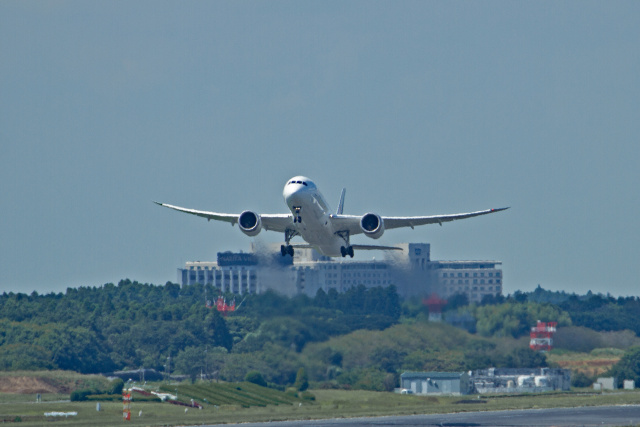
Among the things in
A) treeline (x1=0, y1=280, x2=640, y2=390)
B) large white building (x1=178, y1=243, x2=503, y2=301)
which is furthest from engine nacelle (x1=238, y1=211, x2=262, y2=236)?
treeline (x1=0, y1=280, x2=640, y2=390)

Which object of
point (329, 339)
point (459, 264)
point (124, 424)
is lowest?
point (124, 424)

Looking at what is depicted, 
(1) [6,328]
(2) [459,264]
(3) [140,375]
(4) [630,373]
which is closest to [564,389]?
(4) [630,373]

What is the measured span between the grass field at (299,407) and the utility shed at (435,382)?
10.1ft

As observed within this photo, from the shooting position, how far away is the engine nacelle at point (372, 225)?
252ft

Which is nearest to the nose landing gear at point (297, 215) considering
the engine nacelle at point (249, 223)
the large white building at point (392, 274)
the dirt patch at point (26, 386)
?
the engine nacelle at point (249, 223)

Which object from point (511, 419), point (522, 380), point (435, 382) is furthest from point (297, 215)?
point (522, 380)

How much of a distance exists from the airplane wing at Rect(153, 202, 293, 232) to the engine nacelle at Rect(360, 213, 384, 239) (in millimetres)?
4536

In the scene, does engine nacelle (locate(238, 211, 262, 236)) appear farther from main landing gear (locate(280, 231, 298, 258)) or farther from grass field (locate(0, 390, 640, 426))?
grass field (locate(0, 390, 640, 426))

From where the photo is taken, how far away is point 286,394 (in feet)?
335

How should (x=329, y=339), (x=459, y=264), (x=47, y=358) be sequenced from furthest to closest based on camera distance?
1. (x=47, y=358)
2. (x=459, y=264)
3. (x=329, y=339)

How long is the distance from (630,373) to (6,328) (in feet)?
220

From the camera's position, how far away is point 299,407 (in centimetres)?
9969

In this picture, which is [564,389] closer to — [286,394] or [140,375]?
[286,394]

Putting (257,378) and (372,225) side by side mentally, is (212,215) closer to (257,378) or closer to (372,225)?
(372,225)
